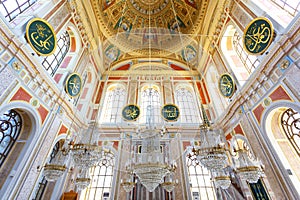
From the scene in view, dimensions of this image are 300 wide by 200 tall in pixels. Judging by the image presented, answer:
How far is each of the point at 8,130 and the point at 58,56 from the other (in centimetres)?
368

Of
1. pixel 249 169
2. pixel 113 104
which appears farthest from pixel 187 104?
pixel 249 169

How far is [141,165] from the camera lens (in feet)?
11.3

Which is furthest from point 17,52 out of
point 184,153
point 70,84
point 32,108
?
point 184,153

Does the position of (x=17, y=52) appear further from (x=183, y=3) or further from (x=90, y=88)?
(x=183, y=3)

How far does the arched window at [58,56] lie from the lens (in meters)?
6.19

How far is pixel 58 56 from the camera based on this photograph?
6.95 meters

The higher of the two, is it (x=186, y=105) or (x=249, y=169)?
(x=186, y=105)

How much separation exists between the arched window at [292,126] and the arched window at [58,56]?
8900mm

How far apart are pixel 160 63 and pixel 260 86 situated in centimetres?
727

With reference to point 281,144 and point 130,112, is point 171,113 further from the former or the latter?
point 281,144

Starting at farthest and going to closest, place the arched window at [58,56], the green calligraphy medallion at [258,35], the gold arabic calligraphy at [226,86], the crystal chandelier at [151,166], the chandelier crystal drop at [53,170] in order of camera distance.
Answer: the gold arabic calligraphy at [226,86] < the arched window at [58,56] < the green calligraphy medallion at [258,35] < the chandelier crystal drop at [53,170] < the crystal chandelier at [151,166]

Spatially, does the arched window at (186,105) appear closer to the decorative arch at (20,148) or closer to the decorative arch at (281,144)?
the decorative arch at (281,144)

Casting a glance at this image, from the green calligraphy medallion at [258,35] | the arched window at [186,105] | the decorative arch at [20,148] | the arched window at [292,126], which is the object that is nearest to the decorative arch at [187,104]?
the arched window at [186,105]

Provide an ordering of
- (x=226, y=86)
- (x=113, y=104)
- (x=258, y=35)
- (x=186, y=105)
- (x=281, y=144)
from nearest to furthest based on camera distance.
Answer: (x=281, y=144) → (x=258, y=35) → (x=226, y=86) → (x=113, y=104) → (x=186, y=105)
